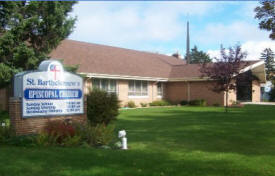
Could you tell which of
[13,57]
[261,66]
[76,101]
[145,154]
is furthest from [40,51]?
[261,66]

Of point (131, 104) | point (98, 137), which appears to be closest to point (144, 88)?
point (131, 104)

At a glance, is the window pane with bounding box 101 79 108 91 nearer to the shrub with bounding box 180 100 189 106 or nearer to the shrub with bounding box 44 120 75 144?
the shrub with bounding box 180 100 189 106

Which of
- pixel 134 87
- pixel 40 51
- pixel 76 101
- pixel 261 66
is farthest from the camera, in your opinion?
pixel 261 66

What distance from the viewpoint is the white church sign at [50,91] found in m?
9.74

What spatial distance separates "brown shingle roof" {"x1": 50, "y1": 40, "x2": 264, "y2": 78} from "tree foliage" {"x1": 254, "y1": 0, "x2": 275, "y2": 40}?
10161 mm

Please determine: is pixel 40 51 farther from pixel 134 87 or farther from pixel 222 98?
pixel 222 98

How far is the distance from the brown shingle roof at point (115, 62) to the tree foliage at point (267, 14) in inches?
400

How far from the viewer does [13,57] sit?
15531 mm

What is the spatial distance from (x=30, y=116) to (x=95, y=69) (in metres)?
15.2

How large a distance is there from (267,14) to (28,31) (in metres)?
11.3

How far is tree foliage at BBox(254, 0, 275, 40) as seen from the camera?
12.1 meters

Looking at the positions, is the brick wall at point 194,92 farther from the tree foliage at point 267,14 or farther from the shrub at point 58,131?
the shrub at point 58,131

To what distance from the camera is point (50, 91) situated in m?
10.3

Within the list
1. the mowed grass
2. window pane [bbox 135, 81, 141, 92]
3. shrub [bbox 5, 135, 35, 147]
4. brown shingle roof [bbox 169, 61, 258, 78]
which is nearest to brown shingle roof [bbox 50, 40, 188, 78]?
Answer: brown shingle roof [bbox 169, 61, 258, 78]
